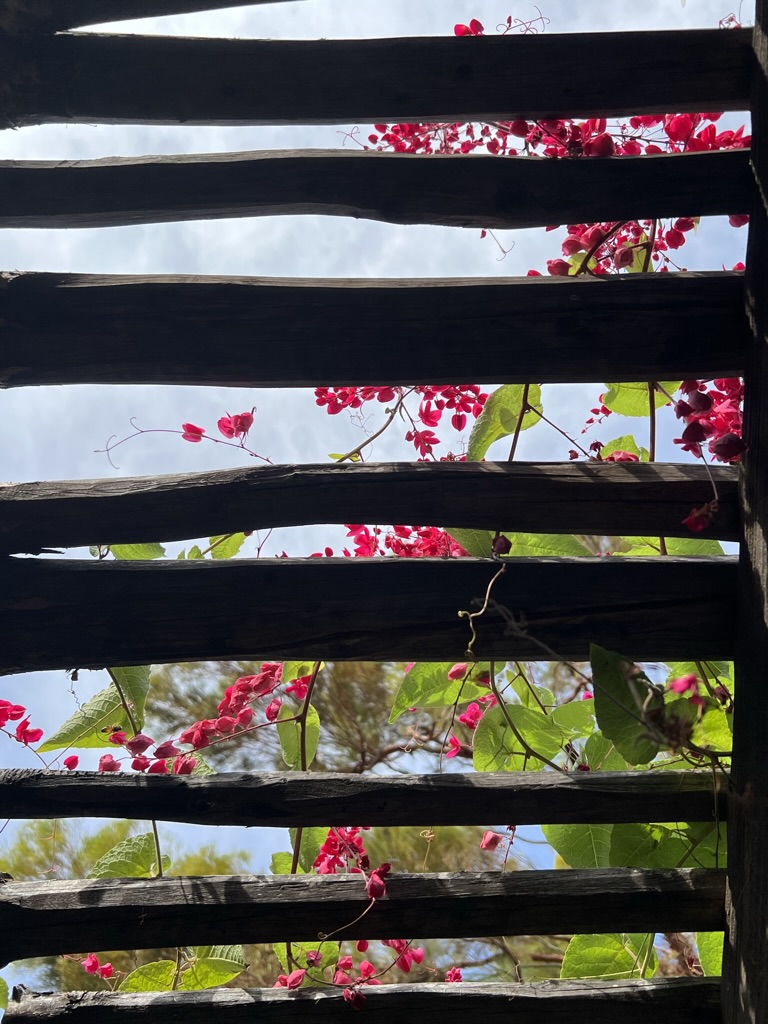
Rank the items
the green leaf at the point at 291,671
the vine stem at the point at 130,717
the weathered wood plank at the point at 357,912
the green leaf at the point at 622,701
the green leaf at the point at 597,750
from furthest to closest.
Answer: the green leaf at the point at 291,671 < the green leaf at the point at 597,750 < the vine stem at the point at 130,717 < the weathered wood plank at the point at 357,912 < the green leaf at the point at 622,701

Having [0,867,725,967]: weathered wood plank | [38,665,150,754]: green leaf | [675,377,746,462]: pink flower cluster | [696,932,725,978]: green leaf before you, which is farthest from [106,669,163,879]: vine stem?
[675,377,746,462]: pink flower cluster

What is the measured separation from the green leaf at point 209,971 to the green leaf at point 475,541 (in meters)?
0.62

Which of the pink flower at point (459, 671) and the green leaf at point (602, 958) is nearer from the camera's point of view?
the green leaf at point (602, 958)

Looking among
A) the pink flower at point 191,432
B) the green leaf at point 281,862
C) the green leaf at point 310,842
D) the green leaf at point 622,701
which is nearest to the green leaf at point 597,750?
the green leaf at point 622,701

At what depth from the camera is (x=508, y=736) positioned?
1.16 metres

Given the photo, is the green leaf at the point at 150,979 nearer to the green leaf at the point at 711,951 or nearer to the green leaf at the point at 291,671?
the green leaf at the point at 291,671

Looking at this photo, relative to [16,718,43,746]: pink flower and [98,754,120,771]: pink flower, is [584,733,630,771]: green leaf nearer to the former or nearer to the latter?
[98,754,120,771]: pink flower

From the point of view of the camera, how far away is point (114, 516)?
0.91m

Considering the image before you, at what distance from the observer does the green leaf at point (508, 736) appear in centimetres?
114

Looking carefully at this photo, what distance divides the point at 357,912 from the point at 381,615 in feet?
1.16

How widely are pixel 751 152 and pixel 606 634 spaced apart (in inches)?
21.8

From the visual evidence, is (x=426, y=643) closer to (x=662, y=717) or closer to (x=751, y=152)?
(x=662, y=717)

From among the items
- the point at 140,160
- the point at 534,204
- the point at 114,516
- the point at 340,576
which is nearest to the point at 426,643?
the point at 340,576

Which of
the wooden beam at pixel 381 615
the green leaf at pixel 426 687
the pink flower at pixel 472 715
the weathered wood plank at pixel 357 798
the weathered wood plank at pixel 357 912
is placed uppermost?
the wooden beam at pixel 381 615
